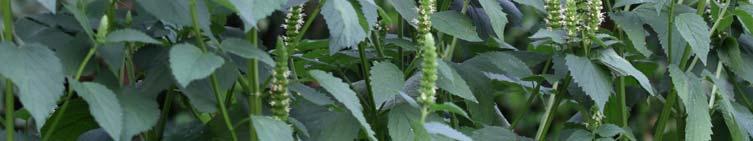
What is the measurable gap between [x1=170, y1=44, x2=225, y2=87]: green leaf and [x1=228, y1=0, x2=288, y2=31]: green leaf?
0.08 m

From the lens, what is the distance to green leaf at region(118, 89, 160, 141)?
1943 millimetres

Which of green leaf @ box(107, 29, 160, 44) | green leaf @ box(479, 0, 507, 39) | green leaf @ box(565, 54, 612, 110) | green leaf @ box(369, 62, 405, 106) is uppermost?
green leaf @ box(107, 29, 160, 44)

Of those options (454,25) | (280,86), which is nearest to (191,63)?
(280,86)

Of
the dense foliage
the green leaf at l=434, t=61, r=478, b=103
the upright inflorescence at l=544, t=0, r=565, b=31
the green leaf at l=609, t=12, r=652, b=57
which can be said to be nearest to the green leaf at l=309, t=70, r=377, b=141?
the dense foliage

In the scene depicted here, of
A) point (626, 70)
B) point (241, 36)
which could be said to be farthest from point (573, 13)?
point (241, 36)

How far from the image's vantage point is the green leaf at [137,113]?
194 centimetres

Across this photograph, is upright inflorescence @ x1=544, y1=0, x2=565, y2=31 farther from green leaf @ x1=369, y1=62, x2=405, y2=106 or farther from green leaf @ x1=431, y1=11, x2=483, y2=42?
green leaf @ x1=369, y1=62, x2=405, y2=106

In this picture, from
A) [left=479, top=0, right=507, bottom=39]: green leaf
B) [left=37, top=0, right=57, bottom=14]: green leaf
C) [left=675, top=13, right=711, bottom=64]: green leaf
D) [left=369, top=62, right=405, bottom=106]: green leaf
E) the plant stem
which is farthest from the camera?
[left=675, top=13, right=711, bottom=64]: green leaf

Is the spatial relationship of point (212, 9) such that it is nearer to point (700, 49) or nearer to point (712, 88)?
point (700, 49)

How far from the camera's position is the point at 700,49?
2.48 meters

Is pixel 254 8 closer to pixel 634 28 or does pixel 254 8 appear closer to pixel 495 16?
pixel 495 16

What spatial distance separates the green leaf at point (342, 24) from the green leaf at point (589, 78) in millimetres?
532

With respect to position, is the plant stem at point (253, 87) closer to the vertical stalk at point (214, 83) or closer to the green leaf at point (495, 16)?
the vertical stalk at point (214, 83)

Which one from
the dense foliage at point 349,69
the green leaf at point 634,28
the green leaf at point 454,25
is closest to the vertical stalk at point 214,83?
the dense foliage at point 349,69
